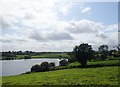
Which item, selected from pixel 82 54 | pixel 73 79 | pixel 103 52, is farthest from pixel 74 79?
pixel 103 52

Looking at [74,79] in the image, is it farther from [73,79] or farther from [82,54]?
[82,54]

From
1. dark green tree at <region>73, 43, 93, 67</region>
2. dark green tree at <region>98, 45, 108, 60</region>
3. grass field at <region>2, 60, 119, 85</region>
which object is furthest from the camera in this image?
dark green tree at <region>98, 45, 108, 60</region>

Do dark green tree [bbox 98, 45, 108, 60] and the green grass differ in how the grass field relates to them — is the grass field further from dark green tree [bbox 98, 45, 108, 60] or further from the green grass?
dark green tree [bbox 98, 45, 108, 60]

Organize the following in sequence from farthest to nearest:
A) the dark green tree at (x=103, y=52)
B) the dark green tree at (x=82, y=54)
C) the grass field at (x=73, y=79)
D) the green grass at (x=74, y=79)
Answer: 1. the dark green tree at (x=103, y=52)
2. the dark green tree at (x=82, y=54)
3. the grass field at (x=73, y=79)
4. the green grass at (x=74, y=79)

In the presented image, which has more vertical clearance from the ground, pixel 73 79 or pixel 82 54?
pixel 82 54

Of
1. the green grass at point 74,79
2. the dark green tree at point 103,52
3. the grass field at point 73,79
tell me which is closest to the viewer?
the green grass at point 74,79

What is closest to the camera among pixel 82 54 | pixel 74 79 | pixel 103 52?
pixel 74 79

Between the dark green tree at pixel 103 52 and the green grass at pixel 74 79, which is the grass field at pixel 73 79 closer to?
the green grass at pixel 74 79

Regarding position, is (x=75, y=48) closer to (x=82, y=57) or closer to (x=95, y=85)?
(x=82, y=57)

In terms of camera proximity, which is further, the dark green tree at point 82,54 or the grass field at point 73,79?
the dark green tree at point 82,54

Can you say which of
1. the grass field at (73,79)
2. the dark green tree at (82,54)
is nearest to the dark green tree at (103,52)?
the dark green tree at (82,54)

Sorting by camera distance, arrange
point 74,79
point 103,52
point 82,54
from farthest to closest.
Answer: point 103,52 → point 82,54 → point 74,79

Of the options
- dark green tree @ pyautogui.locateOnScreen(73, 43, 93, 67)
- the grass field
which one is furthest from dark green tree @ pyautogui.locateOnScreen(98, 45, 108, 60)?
the grass field

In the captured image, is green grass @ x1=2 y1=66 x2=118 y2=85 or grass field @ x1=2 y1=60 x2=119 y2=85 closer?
green grass @ x1=2 y1=66 x2=118 y2=85
